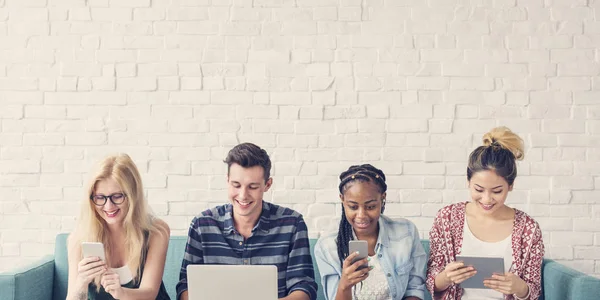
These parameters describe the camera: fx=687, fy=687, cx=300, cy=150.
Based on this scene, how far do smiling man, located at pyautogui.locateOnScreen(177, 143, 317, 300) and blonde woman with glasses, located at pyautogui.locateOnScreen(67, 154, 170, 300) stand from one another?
0.14m

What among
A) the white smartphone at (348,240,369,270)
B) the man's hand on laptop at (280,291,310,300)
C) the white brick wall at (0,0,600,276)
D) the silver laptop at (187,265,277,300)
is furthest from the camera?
the white brick wall at (0,0,600,276)

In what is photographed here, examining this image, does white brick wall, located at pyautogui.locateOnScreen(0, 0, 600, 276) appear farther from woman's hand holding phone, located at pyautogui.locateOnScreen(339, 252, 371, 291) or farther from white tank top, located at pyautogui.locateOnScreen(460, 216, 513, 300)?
woman's hand holding phone, located at pyautogui.locateOnScreen(339, 252, 371, 291)

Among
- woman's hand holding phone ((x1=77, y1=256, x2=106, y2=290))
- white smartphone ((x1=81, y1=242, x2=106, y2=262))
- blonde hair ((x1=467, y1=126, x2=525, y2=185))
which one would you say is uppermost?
blonde hair ((x1=467, y1=126, x2=525, y2=185))

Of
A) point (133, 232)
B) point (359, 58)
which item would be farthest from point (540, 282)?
point (133, 232)

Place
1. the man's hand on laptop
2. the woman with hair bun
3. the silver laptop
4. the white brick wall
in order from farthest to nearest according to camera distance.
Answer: the white brick wall < the woman with hair bun < the man's hand on laptop < the silver laptop

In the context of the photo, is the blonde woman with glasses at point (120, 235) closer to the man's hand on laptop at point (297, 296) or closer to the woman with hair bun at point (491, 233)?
the man's hand on laptop at point (297, 296)

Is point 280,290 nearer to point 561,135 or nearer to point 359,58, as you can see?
point 359,58

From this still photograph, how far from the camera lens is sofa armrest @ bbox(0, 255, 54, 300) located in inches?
121

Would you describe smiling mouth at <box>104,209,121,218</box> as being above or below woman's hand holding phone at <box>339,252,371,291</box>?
above

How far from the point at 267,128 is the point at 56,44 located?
1.28 m

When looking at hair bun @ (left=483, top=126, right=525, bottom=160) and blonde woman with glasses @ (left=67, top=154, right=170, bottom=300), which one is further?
hair bun @ (left=483, top=126, right=525, bottom=160)

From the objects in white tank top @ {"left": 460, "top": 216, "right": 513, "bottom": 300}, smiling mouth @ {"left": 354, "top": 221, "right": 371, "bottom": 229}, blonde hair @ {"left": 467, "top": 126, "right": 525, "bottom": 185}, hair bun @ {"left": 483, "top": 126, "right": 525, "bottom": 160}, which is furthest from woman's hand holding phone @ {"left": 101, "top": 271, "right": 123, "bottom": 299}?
hair bun @ {"left": 483, "top": 126, "right": 525, "bottom": 160}

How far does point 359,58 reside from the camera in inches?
150

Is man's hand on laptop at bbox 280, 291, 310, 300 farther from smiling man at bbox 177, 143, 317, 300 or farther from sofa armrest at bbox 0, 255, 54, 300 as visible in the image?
sofa armrest at bbox 0, 255, 54, 300
